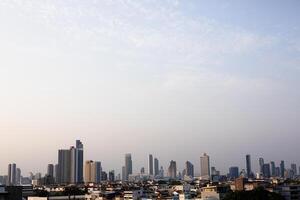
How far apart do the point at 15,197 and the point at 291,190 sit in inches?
1818

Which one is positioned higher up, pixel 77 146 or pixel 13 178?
pixel 77 146

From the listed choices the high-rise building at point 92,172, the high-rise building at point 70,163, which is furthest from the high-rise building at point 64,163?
the high-rise building at point 92,172

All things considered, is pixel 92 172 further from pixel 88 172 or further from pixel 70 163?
pixel 70 163

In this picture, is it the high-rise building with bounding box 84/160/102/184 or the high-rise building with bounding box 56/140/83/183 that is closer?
the high-rise building with bounding box 56/140/83/183

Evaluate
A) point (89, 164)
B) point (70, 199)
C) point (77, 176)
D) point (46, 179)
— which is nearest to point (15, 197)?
point (70, 199)

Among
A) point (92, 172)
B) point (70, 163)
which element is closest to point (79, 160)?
point (70, 163)

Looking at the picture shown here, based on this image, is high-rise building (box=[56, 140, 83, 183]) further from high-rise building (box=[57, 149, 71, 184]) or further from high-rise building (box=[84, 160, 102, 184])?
high-rise building (box=[84, 160, 102, 184])

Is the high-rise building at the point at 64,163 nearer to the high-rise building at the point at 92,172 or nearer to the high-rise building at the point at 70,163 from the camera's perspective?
the high-rise building at the point at 70,163

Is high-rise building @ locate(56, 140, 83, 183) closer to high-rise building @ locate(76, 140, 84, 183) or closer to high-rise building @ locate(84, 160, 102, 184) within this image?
high-rise building @ locate(76, 140, 84, 183)

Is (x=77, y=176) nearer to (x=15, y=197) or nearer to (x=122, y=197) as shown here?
(x=122, y=197)

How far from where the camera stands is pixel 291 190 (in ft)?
179

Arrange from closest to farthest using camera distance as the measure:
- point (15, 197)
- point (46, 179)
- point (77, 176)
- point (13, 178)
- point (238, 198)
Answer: point (15, 197) < point (238, 198) < point (46, 179) < point (77, 176) < point (13, 178)

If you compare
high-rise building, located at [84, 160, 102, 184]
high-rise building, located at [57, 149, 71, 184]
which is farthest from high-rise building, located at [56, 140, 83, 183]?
high-rise building, located at [84, 160, 102, 184]

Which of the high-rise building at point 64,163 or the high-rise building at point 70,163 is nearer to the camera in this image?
the high-rise building at point 70,163
